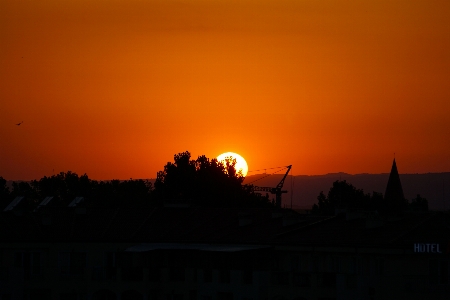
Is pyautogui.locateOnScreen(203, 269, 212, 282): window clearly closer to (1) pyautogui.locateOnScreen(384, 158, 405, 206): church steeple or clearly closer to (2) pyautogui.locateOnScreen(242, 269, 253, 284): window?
(2) pyautogui.locateOnScreen(242, 269, 253, 284): window

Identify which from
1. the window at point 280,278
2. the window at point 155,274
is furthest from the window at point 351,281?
the window at point 155,274

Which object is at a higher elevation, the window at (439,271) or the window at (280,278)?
the window at (439,271)

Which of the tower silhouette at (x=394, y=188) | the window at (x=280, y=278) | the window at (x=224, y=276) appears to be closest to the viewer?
the window at (x=280, y=278)

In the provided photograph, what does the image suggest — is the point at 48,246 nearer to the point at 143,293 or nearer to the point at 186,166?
the point at 143,293

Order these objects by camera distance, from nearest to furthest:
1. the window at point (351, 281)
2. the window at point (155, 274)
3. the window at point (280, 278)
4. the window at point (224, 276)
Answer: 1. the window at point (351, 281)
2. the window at point (280, 278)
3. the window at point (224, 276)
4. the window at point (155, 274)

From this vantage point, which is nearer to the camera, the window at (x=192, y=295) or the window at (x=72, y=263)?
the window at (x=192, y=295)

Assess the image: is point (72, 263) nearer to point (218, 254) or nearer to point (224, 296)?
point (218, 254)

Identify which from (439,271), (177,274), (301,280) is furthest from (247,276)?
(439,271)

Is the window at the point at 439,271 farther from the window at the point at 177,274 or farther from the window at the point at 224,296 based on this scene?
the window at the point at 177,274

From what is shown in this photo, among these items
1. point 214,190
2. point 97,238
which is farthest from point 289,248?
point 214,190

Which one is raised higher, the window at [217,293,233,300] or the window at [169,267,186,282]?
the window at [169,267,186,282]

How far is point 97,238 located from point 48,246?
399 cm

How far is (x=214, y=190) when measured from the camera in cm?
15000

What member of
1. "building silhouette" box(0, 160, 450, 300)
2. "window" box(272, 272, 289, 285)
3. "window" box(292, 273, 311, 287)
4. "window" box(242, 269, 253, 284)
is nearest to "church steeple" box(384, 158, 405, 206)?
"building silhouette" box(0, 160, 450, 300)
